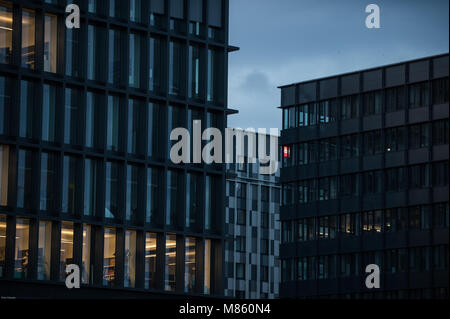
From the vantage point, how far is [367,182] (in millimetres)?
111125

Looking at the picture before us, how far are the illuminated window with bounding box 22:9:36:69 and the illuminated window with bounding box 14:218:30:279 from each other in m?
6.98

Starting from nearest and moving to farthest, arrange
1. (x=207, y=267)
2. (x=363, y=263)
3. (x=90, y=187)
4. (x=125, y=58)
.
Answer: (x=90, y=187)
(x=125, y=58)
(x=207, y=267)
(x=363, y=263)

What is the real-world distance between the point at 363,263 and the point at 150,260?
5720 cm

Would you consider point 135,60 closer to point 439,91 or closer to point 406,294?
point 439,91

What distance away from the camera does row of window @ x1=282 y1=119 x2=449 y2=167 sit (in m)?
104

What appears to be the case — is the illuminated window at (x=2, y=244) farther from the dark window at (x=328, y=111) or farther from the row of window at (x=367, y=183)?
the dark window at (x=328, y=111)

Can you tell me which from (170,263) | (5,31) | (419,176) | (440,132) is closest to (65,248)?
(170,263)

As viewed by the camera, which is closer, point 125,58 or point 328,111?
point 125,58

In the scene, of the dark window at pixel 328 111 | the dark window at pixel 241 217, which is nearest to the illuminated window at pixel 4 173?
the dark window at pixel 328 111

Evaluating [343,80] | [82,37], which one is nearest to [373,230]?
[343,80]

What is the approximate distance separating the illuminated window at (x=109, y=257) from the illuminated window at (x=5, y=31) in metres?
9.37

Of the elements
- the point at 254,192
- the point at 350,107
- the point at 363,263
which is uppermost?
the point at 350,107

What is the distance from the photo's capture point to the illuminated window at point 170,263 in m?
54.3
